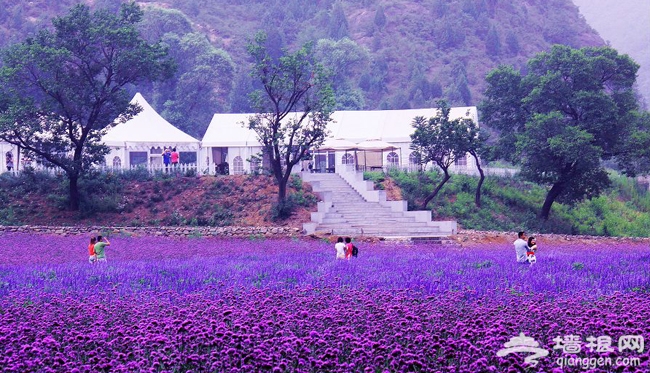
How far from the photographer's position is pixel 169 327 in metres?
9.65

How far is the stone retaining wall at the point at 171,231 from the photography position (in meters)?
33.3

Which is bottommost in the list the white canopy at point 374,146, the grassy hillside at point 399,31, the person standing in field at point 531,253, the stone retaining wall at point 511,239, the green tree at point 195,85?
the stone retaining wall at point 511,239

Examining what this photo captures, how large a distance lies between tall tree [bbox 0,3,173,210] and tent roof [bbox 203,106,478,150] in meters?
11.3

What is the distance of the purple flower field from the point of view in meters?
8.37

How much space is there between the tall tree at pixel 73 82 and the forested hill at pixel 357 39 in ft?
147

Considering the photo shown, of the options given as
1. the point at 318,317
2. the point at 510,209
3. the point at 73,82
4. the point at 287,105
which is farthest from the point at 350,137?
the point at 318,317

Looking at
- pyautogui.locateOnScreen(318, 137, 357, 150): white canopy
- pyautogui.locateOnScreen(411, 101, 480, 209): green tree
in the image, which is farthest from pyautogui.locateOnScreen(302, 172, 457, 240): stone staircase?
pyautogui.locateOnScreen(318, 137, 357, 150): white canopy

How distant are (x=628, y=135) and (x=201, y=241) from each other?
21.7m

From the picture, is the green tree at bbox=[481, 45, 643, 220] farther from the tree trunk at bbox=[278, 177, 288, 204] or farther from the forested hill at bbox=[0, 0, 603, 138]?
the forested hill at bbox=[0, 0, 603, 138]

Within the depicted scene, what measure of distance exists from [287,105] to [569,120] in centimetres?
1405

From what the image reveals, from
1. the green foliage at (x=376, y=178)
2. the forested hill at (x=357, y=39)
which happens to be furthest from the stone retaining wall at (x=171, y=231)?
the forested hill at (x=357, y=39)

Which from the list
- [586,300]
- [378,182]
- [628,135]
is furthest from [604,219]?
[586,300]

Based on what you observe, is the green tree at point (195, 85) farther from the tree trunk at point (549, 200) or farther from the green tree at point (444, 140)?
the tree trunk at point (549, 200)

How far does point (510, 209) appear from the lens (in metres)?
42.6
